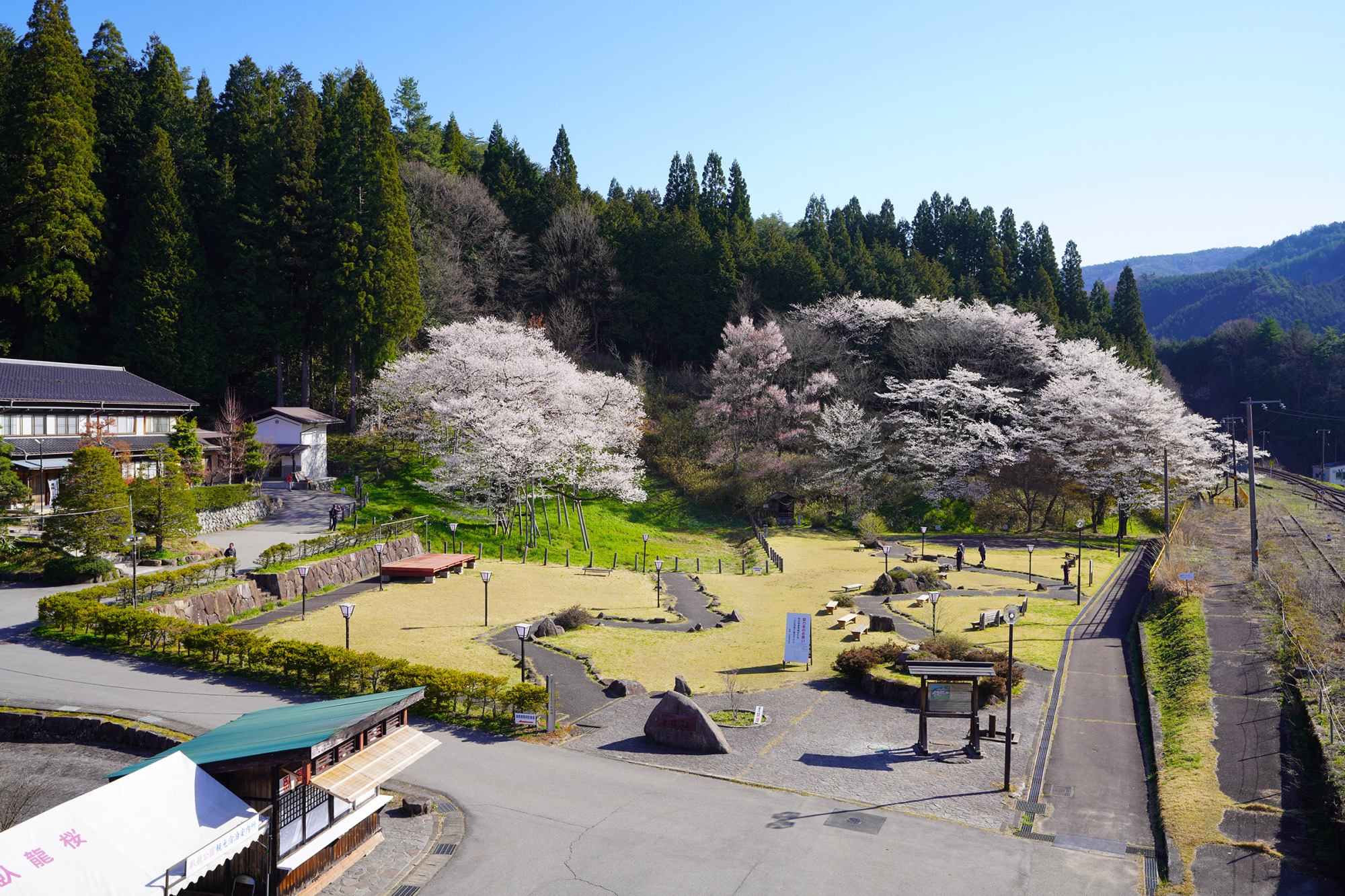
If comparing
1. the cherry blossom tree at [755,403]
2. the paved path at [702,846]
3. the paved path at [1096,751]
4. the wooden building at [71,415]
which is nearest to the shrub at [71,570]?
the wooden building at [71,415]

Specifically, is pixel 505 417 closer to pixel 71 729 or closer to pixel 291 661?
pixel 291 661

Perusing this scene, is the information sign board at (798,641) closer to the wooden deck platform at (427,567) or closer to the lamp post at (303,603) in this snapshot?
the lamp post at (303,603)

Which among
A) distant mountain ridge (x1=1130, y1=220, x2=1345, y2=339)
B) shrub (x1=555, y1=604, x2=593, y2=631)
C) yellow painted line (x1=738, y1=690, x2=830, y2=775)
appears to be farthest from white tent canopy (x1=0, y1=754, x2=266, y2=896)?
distant mountain ridge (x1=1130, y1=220, x2=1345, y2=339)

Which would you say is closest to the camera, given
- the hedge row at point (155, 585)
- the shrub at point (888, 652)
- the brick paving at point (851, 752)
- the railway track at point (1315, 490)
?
the brick paving at point (851, 752)

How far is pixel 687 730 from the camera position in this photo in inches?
599

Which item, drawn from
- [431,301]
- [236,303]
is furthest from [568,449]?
[236,303]

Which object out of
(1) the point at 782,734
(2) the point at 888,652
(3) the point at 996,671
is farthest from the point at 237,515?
(3) the point at 996,671

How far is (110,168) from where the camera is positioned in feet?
146

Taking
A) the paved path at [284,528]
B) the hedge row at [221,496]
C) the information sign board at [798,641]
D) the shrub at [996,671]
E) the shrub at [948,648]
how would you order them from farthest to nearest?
the hedge row at [221,496] < the paved path at [284,528] < the information sign board at [798,641] < the shrub at [948,648] < the shrub at [996,671]

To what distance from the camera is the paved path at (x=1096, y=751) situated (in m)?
12.6

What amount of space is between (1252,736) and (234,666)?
21953mm

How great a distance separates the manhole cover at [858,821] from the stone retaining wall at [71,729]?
12523mm

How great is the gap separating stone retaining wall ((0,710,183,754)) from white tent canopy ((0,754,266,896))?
25.7 feet

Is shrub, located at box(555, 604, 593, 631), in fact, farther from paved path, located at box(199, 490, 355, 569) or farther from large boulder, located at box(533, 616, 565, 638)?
paved path, located at box(199, 490, 355, 569)
